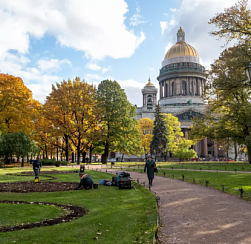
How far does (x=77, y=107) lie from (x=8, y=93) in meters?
9.30

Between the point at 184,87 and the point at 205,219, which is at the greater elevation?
the point at 184,87

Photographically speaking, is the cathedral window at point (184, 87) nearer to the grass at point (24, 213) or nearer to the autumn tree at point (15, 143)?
the autumn tree at point (15, 143)

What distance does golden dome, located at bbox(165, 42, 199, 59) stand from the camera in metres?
98.2

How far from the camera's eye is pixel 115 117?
143 feet

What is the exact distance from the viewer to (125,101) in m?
45.4

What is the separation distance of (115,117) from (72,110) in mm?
8068

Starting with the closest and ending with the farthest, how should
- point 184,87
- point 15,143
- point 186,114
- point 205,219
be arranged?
point 205,219, point 15,143, point 186,114, point 184,87

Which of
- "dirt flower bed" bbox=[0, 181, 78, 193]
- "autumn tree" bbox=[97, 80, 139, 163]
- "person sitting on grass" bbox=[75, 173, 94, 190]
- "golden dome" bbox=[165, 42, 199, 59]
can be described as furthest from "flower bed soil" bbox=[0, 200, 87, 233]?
"golden dome" bbox=[165, 42, 199, 59]

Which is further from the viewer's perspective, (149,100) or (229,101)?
(149,100)

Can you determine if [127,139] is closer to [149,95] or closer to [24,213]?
[24,213]

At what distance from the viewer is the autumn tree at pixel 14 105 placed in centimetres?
3356

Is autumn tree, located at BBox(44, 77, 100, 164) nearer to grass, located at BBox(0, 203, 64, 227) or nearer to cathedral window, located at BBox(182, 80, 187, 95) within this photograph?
grass, located at BBox(0, 203, 64, 227)

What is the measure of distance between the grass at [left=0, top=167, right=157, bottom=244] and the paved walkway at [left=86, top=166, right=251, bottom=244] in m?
0.56

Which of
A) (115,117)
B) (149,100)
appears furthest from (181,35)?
(115,117)
